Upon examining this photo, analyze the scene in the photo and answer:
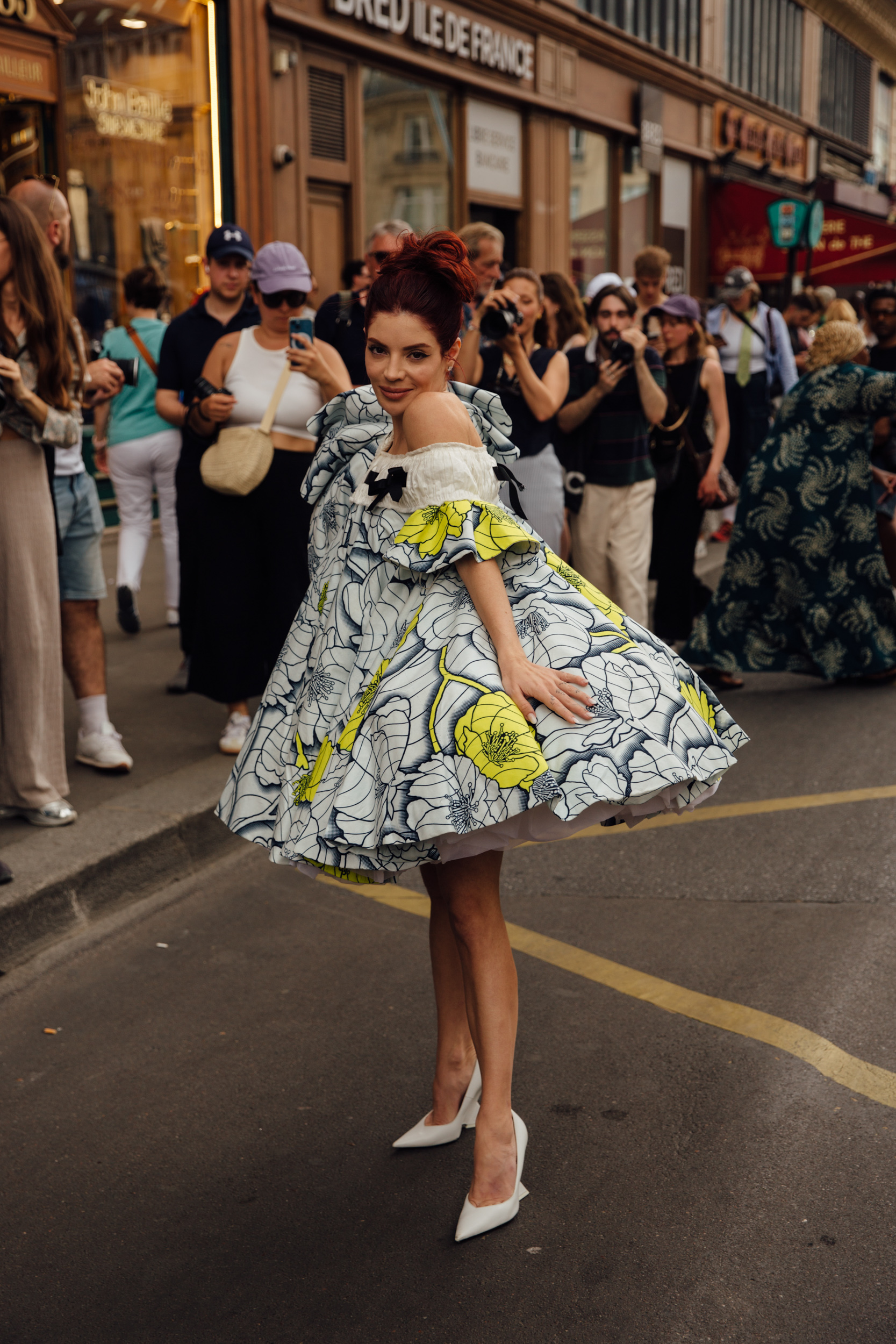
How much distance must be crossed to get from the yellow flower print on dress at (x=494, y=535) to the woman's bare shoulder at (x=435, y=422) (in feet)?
0.48

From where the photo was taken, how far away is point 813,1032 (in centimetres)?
328

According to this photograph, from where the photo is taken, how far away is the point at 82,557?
5.08 m

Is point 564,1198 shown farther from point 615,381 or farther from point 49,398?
→ point 615,381

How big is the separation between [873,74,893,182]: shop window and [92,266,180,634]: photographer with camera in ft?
105

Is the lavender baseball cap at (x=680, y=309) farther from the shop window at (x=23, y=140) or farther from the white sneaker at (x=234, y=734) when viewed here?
the shop window at (x=23, y=140)

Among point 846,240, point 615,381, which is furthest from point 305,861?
point 846,240

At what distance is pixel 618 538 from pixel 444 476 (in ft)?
14.5

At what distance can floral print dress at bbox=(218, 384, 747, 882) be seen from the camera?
2.29 metres

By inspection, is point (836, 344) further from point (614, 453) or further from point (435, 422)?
point (435, 422)

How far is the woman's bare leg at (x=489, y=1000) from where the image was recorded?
2.56 metres

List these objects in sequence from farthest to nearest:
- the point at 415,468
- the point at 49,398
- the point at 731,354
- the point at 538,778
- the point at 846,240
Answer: the point at 846,240 < the point at 731,354 < the point at 49,398 < the point at 415,468 < the point at 538,778

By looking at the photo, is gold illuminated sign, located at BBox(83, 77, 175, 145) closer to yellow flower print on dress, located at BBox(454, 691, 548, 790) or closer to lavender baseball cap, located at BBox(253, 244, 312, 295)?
lavender baseball cap, located at BBox(253, 244, 312, 295)

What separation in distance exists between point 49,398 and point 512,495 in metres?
2.11

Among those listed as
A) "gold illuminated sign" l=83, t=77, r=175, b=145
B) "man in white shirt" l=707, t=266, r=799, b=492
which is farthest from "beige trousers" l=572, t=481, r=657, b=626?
"gold illuminated sign" l=83, t=77, r=175, b=145
